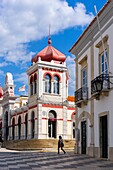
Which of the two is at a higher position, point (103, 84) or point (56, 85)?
point (56, 85)

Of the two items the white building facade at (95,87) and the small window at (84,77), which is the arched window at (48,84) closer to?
the white building facade at (95,87)

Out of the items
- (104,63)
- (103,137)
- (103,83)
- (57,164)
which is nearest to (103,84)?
(103,83)

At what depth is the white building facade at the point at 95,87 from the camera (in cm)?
1683

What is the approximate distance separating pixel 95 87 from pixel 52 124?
2029cm

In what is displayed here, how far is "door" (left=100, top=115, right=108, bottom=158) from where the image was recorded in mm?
17391

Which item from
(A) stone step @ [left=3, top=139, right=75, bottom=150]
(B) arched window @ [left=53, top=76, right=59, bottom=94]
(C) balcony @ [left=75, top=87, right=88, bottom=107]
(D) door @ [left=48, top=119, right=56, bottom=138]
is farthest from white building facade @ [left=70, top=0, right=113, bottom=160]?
(B) arched window @ [left=53, top=76, right=59, bottom=94]

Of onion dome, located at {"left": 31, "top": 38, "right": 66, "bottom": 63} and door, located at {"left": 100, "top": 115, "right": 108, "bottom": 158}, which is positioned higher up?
onion dome, located at {"left": 31, "top": 38, "right": 66, "bottom": 63}

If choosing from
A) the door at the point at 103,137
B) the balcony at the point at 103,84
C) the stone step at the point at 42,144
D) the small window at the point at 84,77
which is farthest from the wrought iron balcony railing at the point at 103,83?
the stone step at the point at 42,144

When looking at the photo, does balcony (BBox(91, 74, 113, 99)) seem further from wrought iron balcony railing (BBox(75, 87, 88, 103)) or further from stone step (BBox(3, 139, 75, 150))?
stone step (BBox(3, 139, 75, 150))

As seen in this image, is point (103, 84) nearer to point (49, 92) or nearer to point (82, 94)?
point (82, 94)

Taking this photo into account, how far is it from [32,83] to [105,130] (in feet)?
72.7

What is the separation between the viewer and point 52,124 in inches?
1469

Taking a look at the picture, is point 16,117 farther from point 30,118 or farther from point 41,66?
point 41,66

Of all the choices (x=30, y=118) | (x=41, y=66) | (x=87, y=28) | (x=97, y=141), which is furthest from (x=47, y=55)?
(x=97, y=141)
